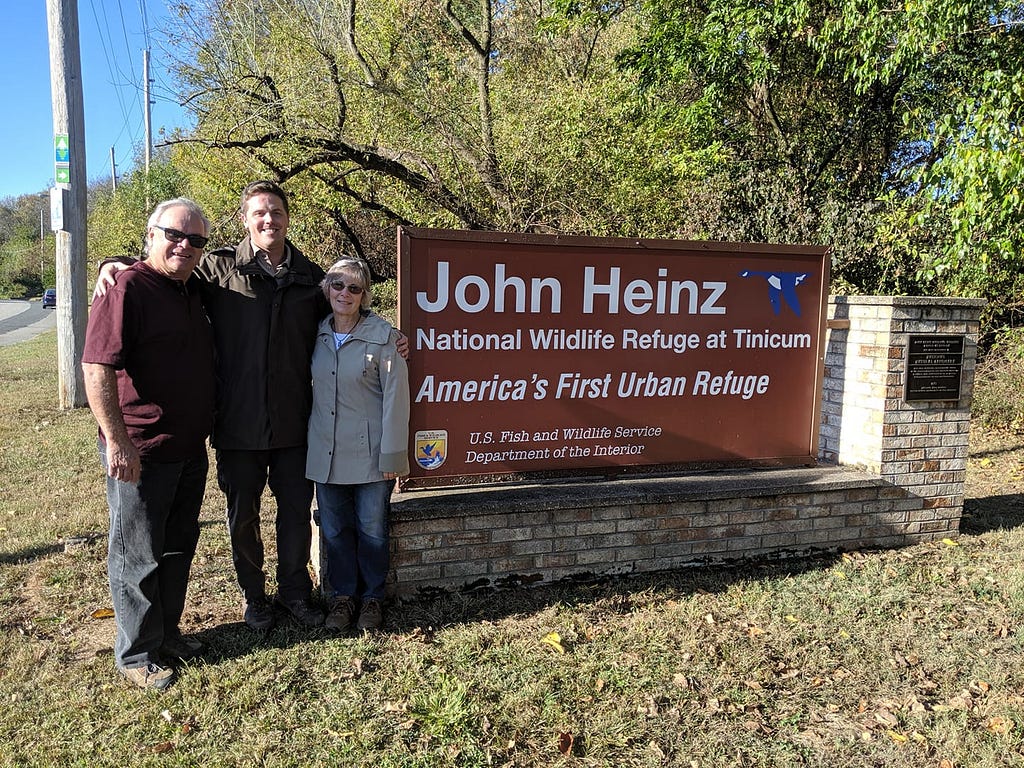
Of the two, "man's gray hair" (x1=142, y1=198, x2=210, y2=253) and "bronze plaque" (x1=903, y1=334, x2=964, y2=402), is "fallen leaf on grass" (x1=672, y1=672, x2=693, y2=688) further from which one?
"man's gray hair" (x1=142, y1=198, x2=210, y2=253)

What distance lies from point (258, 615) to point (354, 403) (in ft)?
3.69

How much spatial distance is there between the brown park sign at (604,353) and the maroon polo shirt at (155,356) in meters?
1.08

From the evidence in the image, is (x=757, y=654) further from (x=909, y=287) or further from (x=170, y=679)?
(x=909, y=287)

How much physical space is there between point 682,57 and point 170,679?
10.5m

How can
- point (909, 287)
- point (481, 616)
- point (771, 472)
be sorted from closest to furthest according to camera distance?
point (481, 616), point (771, 472), point (909, 287)

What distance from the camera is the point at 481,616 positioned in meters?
3.81

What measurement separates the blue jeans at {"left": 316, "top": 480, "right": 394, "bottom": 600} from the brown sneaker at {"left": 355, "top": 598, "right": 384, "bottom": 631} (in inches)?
1.6

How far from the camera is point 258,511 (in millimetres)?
3570

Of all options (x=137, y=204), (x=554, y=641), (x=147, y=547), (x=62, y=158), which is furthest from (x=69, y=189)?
(x=137, y=204)

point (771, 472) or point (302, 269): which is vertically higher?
point (302, 269)

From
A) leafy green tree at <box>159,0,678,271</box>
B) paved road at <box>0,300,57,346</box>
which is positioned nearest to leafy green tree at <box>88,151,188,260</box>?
paved road at <box>0,300,57,346</box>

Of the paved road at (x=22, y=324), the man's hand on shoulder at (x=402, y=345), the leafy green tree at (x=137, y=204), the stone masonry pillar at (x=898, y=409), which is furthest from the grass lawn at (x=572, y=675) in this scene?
the paved road at (x=22, y=324)

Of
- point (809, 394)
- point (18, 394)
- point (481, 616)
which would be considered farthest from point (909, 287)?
point (18, 394)

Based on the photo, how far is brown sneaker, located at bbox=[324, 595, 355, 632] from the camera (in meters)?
3.58
